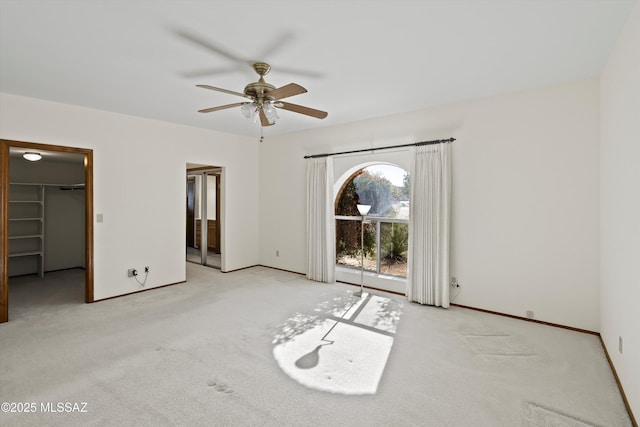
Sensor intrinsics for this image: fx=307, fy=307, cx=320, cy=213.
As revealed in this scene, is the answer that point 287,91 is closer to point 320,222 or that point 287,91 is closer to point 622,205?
point 622,205

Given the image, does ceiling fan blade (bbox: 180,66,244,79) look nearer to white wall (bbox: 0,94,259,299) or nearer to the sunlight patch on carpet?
white wall (bbox: 0,94,259,299)

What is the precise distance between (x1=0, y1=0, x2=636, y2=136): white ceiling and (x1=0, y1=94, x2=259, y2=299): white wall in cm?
38

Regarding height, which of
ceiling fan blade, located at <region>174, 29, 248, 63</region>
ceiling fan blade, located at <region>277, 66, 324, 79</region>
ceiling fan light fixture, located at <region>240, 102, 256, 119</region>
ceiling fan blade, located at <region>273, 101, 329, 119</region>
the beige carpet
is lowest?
the beige carpet

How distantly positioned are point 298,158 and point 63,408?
14.6 ft

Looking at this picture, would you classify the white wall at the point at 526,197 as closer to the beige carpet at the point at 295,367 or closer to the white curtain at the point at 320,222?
the beige carpet at the point at 295,367

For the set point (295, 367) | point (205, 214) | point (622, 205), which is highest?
point (622, 205)

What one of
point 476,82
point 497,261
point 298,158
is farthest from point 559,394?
point 298,158

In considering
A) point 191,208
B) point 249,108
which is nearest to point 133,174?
point 249,108

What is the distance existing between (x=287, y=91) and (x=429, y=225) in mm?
2603

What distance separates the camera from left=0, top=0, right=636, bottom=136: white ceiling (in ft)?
6.62

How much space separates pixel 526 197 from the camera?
11.4ft

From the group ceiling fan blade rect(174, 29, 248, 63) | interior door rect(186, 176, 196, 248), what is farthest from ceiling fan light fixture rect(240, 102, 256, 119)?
interior door rect(186, 176, 196, 248)

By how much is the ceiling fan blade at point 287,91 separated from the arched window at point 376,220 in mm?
2765

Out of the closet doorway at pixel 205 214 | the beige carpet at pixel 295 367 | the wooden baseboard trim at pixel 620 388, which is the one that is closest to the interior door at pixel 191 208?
the closet doorway at pixel 205 214
